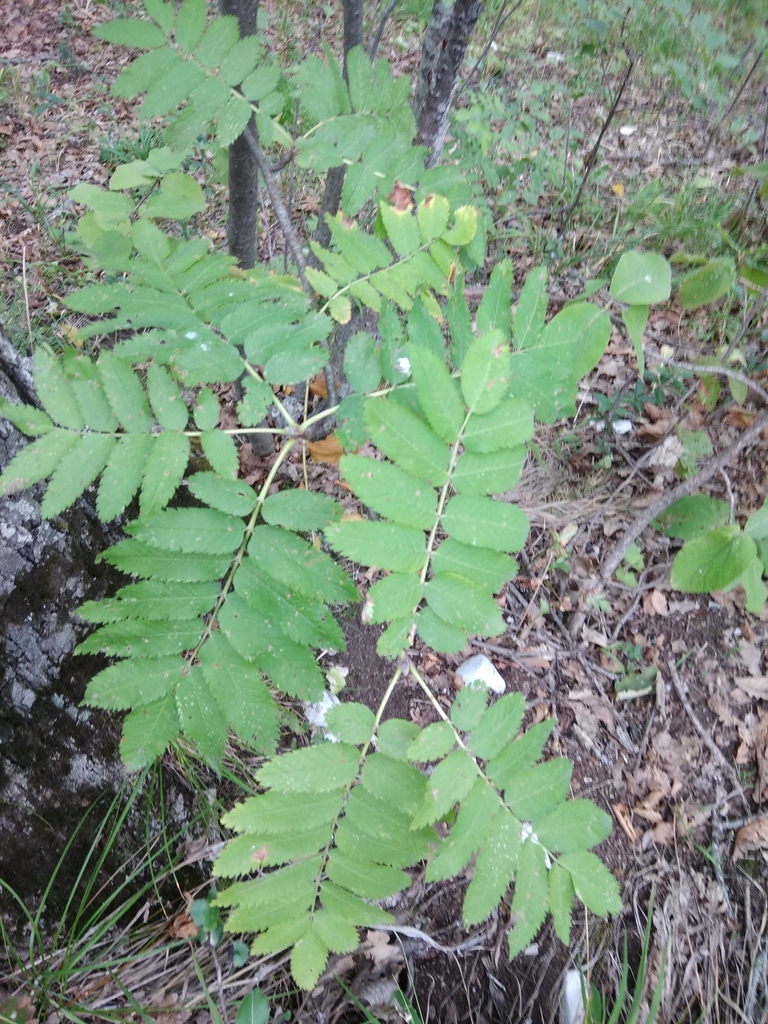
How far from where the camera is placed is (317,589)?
3.76 feet

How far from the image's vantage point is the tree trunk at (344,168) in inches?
68.0

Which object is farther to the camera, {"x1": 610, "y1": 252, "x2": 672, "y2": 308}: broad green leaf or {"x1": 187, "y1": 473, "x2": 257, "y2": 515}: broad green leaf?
{"x1": 610, "y1": 252, "x2": 672, "y2": 308}: broad green leaf

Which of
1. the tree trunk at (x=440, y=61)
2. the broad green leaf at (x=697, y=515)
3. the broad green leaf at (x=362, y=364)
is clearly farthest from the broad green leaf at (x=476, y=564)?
the tree trunk at (x=440, y=61)

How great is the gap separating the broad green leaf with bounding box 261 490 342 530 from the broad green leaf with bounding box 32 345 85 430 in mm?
400

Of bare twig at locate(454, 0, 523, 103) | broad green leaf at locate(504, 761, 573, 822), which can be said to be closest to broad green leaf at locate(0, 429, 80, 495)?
broad green leaf at locate(504, 761, 573, 822)

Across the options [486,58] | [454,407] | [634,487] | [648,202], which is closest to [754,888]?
[634,487]

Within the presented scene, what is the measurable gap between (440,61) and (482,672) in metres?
1.87

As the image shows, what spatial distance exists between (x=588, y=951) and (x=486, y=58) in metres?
4.97

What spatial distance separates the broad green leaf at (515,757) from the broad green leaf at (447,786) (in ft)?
0.17

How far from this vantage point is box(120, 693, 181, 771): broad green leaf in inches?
42.5

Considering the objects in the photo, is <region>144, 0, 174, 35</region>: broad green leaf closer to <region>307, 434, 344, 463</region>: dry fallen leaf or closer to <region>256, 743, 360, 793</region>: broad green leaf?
<region>307, 434, 344, 463</region>: dry fallen leaf

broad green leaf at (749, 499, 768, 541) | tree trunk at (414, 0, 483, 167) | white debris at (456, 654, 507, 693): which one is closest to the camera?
broad green leaf at (749, 499, 768, 541)

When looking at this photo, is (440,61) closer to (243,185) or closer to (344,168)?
(344,168)

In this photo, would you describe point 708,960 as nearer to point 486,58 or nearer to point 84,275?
point 84,275
